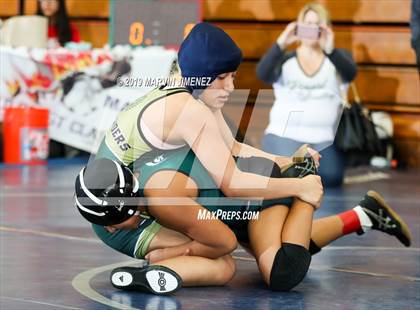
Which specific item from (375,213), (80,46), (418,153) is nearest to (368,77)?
(418,153)

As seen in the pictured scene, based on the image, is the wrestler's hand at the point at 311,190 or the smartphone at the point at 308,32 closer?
the wrestler's hand at the point at 311,190

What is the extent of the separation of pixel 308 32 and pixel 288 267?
4469 millimetres

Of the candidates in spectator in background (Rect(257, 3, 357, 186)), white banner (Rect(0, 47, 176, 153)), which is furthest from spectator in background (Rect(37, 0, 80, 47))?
spectator in background (Rect(257, 3, 357, 186))

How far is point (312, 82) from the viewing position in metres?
8.96

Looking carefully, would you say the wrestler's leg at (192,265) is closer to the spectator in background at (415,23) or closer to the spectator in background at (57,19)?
the spectator in background at (415,23)

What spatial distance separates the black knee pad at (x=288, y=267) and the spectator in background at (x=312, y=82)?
12.4 feet

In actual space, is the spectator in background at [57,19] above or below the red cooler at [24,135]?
above

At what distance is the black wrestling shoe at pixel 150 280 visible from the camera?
475 centimetres

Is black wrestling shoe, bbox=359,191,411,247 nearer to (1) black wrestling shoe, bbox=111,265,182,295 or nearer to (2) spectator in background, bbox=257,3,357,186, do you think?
(1) black wrestling shoe, bbox=111,265,182,295

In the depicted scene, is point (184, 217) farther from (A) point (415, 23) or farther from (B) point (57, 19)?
(B) point (57, 19)

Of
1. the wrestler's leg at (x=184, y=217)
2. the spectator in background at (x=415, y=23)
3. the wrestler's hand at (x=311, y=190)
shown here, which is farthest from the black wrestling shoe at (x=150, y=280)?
the spectator in background at (x=415, y=23)

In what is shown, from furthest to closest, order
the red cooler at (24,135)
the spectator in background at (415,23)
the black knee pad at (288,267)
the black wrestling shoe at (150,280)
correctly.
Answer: the red cooler at (24,135) < the spectator in background at (415,23) < the black knee pad at (288,267) < the black wrestling shoe at (150,280)

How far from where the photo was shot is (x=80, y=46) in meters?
10.8

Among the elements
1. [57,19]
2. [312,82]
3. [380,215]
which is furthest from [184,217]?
[57,19]
